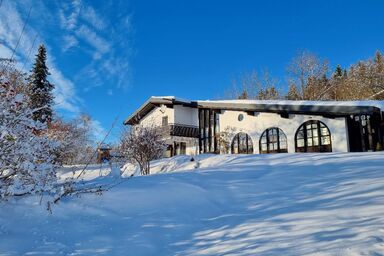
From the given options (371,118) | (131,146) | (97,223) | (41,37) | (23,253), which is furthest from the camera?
(371,118)

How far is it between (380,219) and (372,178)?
2.92 metres

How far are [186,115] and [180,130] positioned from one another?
1.72 meters

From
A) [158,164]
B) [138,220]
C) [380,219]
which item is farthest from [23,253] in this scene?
[158,164]

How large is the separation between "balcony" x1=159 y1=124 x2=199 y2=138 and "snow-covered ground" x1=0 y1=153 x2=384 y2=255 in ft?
56.1

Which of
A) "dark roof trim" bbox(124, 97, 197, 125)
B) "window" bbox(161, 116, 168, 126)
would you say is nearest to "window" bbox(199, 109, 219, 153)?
"dark roof trim" bbox(124, 97, 197, 125)

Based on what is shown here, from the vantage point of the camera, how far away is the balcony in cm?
2550

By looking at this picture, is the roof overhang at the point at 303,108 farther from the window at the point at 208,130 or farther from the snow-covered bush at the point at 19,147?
the snow-covered bush at the point at 19,147

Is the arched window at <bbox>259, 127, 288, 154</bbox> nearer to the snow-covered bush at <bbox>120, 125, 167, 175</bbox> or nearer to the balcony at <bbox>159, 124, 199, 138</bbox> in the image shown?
the balcony at <bbox>159, 124, 199, 138</bbox>

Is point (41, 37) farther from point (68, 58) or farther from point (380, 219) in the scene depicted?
point (380, 219)

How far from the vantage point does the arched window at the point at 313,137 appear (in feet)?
62.9

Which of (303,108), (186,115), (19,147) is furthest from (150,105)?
(19,147)

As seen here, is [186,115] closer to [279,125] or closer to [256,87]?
[279,125]

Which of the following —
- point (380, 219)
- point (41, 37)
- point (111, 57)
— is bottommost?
point (380, 219)

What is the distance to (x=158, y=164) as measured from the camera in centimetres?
1992
